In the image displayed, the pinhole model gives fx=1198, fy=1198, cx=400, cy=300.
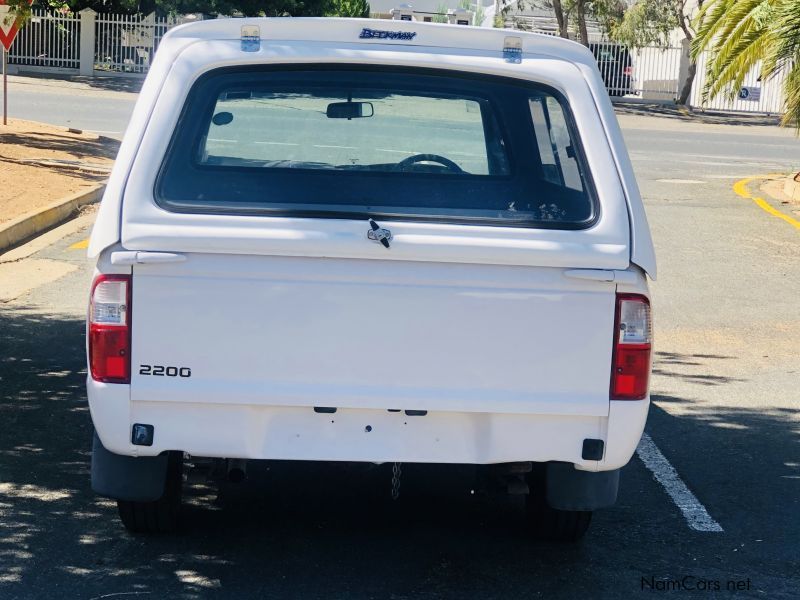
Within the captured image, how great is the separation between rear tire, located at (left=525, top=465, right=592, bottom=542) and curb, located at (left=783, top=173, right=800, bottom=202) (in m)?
13.5

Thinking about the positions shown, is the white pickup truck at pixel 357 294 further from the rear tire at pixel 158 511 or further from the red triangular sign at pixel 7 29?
the red triangular sign at pixel 7 29

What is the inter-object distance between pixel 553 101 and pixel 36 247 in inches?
315

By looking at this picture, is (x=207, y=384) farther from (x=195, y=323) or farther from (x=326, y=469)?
(x=326, y=469)

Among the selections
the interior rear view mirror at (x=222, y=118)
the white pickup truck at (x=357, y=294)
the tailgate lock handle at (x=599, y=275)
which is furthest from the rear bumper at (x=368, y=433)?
the interior rear view mirror at (x=222, y=118)

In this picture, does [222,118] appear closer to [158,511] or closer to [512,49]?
[512,49]

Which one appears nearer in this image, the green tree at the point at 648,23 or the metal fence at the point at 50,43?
the metal fence at the point at 50,43

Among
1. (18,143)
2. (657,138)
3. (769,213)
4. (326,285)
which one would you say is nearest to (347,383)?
(326,285)

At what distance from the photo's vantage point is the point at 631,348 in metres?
4.17

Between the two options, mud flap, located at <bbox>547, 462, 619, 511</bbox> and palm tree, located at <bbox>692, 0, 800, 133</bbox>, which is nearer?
mud flap, located at <bbox>547, 462, 619, 511</bbox>

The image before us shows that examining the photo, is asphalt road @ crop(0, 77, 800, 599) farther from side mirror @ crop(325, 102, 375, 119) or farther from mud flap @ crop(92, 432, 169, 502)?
side mirror @ crop(325, 102, 375, 119)

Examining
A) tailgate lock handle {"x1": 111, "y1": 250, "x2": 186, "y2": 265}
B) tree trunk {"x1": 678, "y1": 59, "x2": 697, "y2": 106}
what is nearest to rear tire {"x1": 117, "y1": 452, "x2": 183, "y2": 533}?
tailgate lock handle {"x1": 111, "y1": 250, "x2": 186, "y2": 265}

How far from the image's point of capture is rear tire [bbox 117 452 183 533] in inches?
187

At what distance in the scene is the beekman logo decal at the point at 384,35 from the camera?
450 centimetres

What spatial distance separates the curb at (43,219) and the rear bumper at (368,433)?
757 cm
